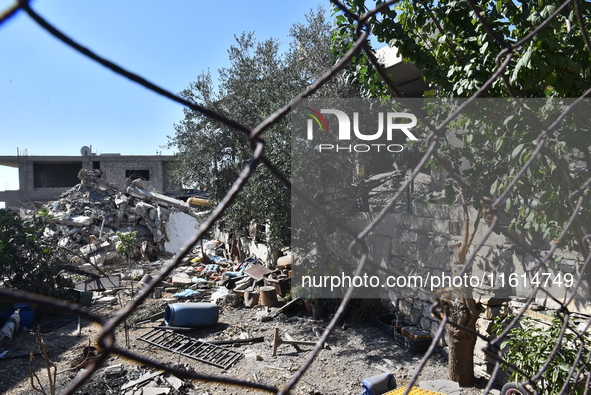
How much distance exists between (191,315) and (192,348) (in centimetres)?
80

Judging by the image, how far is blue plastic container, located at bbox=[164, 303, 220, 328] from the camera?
7836 millimetres

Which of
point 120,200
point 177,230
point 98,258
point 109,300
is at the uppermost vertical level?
point 120,200

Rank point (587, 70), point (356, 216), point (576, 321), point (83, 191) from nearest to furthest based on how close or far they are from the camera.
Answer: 1. point (587, 70)
2. point (576, 321)
3. point (356, 216)
4. point (83, 191)

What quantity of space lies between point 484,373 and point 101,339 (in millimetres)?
5920

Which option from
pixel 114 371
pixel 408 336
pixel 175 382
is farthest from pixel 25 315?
pixel 408 336

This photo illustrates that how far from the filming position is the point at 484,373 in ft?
18.2

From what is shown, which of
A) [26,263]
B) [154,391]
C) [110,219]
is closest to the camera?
[154,391]

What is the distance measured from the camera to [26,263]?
9.50 m

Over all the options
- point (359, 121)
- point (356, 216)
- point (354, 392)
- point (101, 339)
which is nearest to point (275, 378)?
point (354, 392)

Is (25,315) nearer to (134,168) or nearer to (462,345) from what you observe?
(462,345)

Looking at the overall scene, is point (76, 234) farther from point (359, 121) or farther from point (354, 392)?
point (354, 392)

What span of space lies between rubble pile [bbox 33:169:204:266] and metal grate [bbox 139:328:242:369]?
24.4 feet

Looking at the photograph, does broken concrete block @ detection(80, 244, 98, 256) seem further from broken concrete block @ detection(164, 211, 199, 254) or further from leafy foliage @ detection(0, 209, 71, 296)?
leafy foliage @ detection(0, 209, 71, 296)

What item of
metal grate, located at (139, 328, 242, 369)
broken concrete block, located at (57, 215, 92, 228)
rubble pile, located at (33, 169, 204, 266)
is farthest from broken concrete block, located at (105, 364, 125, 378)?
broken concrete block, located at (57, 215, 92, 228)
